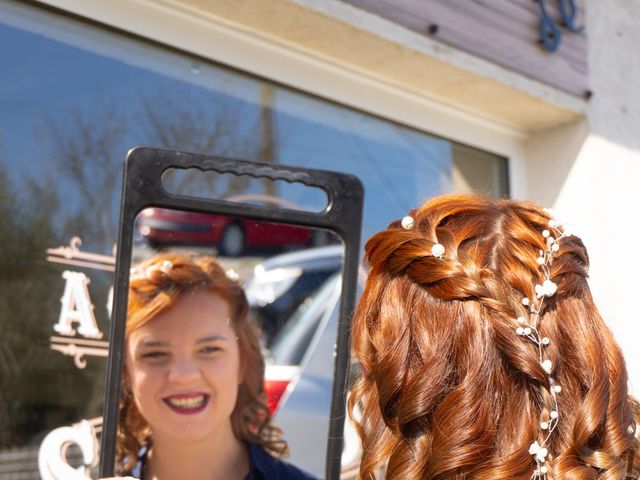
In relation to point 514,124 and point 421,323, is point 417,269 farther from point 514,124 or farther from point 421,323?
point 514,124

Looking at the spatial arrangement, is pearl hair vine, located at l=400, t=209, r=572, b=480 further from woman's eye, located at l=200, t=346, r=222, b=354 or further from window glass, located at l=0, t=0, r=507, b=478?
window glass, located at l=0, t=0, r=507, b=478

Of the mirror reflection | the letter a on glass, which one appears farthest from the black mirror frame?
the letter a on glass

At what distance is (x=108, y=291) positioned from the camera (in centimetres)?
208

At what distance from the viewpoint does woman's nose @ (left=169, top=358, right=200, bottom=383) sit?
66.6 inches

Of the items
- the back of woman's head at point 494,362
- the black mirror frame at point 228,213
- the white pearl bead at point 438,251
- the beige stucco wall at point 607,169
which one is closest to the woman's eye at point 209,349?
the black mirror frame at point 228,213

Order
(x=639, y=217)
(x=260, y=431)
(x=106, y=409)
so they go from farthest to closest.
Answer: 1. (x=639, y=217)
2. (x=260, y=431)
3. (x=106, y=409)

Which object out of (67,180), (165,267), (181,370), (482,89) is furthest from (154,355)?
(482,89)

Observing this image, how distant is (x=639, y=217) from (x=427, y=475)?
6.32ft

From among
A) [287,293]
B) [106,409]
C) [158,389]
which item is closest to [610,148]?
[287,293]

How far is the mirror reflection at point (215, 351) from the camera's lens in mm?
1624

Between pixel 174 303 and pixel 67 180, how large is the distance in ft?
1.80

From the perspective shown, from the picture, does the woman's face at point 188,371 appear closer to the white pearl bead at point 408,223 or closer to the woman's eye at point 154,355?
the woman's eye at point 154,355

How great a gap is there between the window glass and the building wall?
100mm

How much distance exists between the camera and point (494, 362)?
1.12 m
